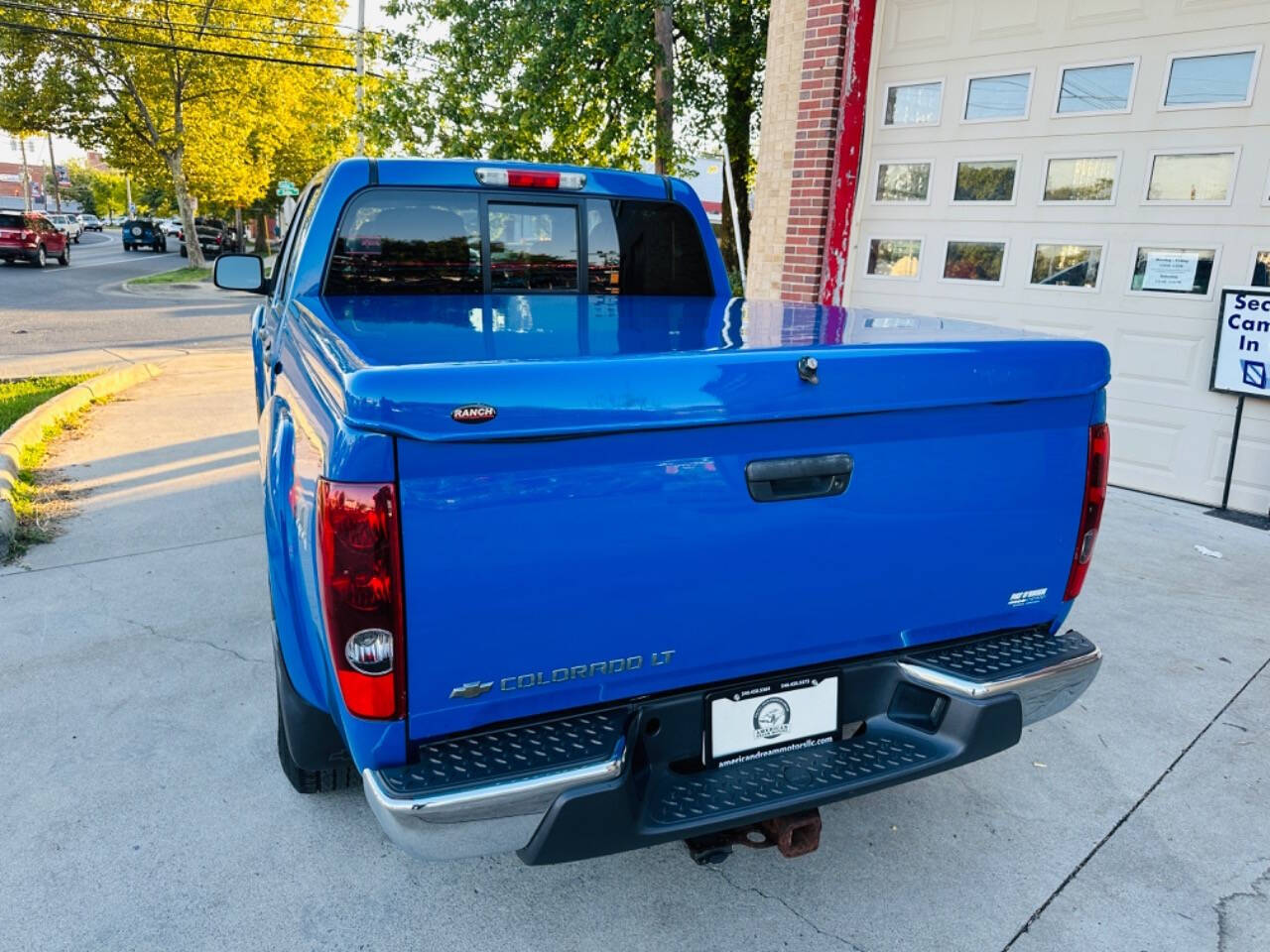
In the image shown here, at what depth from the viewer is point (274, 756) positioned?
3098 millimetres

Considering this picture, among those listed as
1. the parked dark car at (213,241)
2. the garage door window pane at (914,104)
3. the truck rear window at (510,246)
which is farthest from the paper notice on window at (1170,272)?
the parked dark car at (213,241)

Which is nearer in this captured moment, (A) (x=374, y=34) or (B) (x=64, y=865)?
(B) (x=64, y=865)

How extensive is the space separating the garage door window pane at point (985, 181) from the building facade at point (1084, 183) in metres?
0.01

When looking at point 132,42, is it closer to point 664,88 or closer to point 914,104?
point 664,88

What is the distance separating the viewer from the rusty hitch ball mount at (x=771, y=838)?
220 centimetres

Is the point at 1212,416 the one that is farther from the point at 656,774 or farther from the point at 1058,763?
the point at 656,774

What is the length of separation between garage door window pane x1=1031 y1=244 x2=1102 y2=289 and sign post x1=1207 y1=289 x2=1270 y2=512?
0.89 meters

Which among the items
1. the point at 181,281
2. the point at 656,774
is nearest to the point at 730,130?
the point at 656,774

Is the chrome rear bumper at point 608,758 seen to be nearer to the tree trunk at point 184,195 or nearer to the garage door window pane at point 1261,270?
the garage door window pane at point 1261,270

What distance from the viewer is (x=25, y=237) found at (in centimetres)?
2758

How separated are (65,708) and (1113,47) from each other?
7176 mm

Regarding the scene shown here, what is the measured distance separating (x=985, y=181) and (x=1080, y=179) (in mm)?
717

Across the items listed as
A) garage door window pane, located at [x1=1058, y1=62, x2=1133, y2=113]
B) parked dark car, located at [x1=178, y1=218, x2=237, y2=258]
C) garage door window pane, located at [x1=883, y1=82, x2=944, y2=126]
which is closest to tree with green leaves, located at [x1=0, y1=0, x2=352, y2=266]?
parked dark car, located at [x1=178, y1=218, x2=237, y2=258]

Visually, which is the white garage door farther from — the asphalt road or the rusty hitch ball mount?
the asphalt road
